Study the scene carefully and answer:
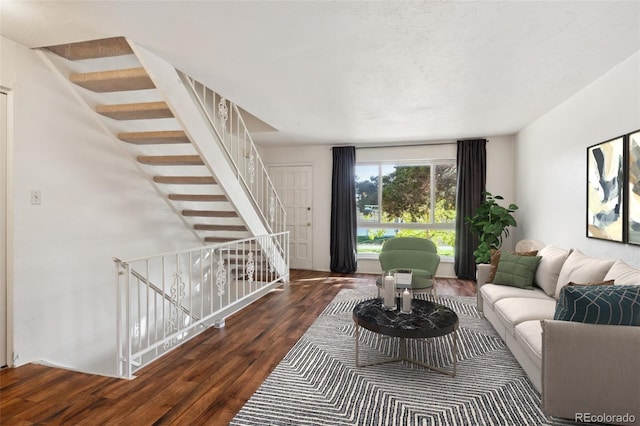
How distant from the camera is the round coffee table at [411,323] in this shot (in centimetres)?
228

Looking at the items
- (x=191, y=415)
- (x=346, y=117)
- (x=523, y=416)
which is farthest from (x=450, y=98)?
(x=191, y=415)

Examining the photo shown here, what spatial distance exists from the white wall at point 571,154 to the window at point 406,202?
Result: 1.18 meters

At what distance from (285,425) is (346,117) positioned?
11.6ft

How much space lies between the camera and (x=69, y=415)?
1867mm

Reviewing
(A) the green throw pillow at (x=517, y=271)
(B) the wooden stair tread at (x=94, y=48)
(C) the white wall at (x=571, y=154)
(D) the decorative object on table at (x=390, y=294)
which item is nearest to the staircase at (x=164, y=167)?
(B) the wooden stair tread at (x=94, y=48)

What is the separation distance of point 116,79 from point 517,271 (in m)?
4.12

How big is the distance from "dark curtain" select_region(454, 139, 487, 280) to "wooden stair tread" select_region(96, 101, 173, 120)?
4.60 meters

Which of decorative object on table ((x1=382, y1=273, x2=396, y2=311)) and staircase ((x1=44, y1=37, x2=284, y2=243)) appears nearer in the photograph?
staircase ((x1=44, y1=37, x2=284, y2=243))

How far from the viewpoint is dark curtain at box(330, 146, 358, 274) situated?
6.07 metres

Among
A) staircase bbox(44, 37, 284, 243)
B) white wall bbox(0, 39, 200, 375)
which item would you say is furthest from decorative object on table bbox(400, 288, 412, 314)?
white wall bbox(0, 39, 200, 375)

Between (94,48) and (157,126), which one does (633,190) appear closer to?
(94,48)

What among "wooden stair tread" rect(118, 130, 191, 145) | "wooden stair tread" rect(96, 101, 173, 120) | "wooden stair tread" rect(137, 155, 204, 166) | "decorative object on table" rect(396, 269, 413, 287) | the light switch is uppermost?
"wooden stair tread" rect(96, 101, 173, 120)

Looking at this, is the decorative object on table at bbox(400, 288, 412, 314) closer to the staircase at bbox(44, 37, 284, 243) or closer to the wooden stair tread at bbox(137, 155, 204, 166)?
the staircase at bbox(44, 37, 284, 243)

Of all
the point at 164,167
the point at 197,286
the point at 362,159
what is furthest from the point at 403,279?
the point at 362,159
